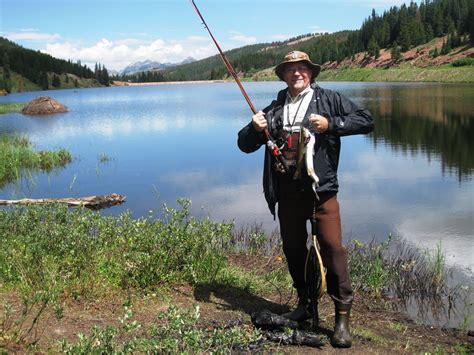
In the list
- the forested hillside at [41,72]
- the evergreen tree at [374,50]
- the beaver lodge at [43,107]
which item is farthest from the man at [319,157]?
the forested hillside at [41,72]

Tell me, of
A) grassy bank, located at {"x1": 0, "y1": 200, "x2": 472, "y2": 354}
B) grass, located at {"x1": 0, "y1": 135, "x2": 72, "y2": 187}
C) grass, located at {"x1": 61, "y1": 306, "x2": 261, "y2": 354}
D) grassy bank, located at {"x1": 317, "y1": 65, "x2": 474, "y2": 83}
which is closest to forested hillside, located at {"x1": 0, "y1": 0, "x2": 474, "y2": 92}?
grassy bank, located at {"x1": 317, "y1": 65, "x2": 474, "y2": 83}

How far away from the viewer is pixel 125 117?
41844 millimetres

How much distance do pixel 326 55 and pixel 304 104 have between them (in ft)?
507

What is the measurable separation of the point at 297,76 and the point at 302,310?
2.45 meters

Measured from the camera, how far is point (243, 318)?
564 centimetres

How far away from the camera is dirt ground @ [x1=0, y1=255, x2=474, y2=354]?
4973mm

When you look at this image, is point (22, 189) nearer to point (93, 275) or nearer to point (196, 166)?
point (196, 166)

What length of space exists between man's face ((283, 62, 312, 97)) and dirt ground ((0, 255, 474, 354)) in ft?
8.06

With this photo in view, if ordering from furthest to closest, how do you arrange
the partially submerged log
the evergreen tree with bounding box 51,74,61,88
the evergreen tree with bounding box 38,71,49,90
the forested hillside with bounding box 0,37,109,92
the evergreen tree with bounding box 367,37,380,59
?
the evergreen tree with bounding box 51,74,61,88 < the evergreen tree with bounding box 38,71,49,90 < the forested hillside with bounding box 0,37,109,92 < the evergreen tree with bounding box 367,37,380,59 < the partially submerged log

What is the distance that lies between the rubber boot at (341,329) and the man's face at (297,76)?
216 cm

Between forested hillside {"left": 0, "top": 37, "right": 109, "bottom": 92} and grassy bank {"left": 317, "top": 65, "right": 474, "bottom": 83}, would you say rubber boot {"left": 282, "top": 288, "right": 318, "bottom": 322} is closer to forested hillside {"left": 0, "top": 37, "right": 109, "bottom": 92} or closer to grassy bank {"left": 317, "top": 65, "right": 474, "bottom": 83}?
grassy bank {"left": 317, "top": 65, "right": 474, "bottom": 83}

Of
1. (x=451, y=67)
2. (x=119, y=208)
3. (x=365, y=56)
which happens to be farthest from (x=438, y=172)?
(x=365, y=56)

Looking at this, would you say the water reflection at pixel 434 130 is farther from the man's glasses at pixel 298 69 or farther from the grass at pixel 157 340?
the grass at pixel 157 340

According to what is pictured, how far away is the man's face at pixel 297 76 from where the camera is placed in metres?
5.01
